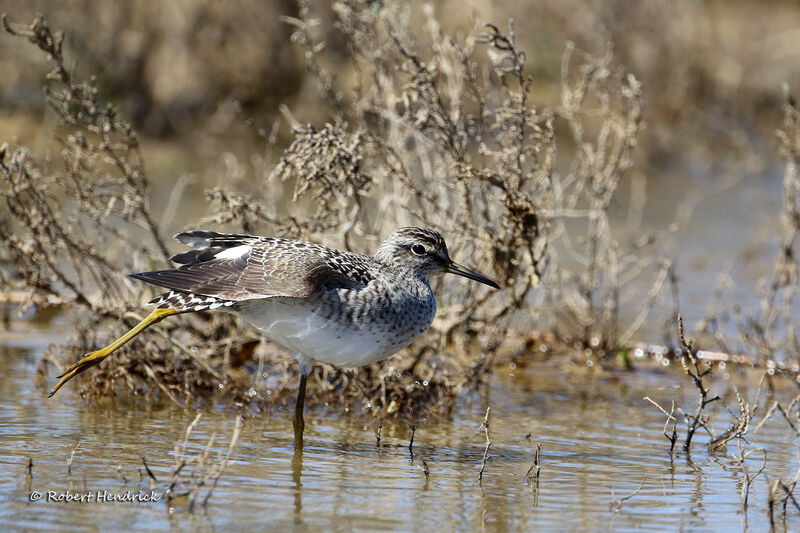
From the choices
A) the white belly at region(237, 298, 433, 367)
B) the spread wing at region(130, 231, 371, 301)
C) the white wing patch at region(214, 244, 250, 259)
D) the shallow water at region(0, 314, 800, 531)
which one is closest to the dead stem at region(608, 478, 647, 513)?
the shallow water at region(0, 314, 800, 531)

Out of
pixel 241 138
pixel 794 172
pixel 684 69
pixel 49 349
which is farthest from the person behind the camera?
pixel 684 69

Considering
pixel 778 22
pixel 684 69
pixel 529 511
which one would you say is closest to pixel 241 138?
pixel 684 69

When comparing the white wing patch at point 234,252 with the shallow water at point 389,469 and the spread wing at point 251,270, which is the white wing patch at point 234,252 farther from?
the shallow water at point 389,469

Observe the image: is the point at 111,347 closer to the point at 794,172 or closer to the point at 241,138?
the point at 794,172

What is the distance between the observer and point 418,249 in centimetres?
642

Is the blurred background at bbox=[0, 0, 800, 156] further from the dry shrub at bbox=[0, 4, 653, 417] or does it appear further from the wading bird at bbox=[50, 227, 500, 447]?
the wading bird at bbox=[50, 227, 500, 447]

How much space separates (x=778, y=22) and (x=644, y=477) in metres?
14.4

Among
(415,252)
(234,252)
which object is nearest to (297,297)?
(234,252)

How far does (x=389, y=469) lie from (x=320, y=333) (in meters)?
0.79

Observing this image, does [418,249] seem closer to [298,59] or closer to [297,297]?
[297,297]

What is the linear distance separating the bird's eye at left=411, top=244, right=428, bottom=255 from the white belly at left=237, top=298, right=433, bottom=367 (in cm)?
59

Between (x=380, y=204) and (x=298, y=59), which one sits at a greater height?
(x=298, y=59)

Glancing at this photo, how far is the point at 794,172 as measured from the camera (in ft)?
26.9

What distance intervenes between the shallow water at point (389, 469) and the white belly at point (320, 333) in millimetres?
544
